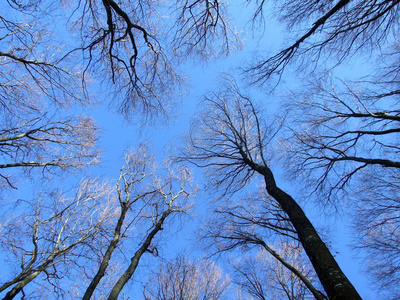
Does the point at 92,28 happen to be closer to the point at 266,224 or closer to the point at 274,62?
the point at 274,62

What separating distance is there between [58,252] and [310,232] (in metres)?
7.45

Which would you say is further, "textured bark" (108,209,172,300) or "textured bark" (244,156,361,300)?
"textured bark" (108,209,172,300)

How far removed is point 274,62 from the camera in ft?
14.4

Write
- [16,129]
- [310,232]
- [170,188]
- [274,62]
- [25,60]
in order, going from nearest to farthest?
[310,232]
[274,62]
[25,60]
[16,129]
[170,188]

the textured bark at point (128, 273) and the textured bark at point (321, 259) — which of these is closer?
the textured bark at point (321, 259)

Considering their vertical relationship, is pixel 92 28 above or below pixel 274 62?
above

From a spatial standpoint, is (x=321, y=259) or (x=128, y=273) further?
(x=128, y=273)

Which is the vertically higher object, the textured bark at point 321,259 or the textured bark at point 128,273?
the textured bark at point 128,273

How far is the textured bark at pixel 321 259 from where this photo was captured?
2.65 meters

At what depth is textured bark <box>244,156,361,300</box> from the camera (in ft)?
8.71

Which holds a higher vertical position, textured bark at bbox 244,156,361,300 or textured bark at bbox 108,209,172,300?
textured bark at bbox 108,209,172,300

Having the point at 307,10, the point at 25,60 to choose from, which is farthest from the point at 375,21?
the point at 25,60

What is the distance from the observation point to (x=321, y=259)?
316 centimetres

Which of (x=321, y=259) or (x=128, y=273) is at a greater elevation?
(x=128, y=273)
